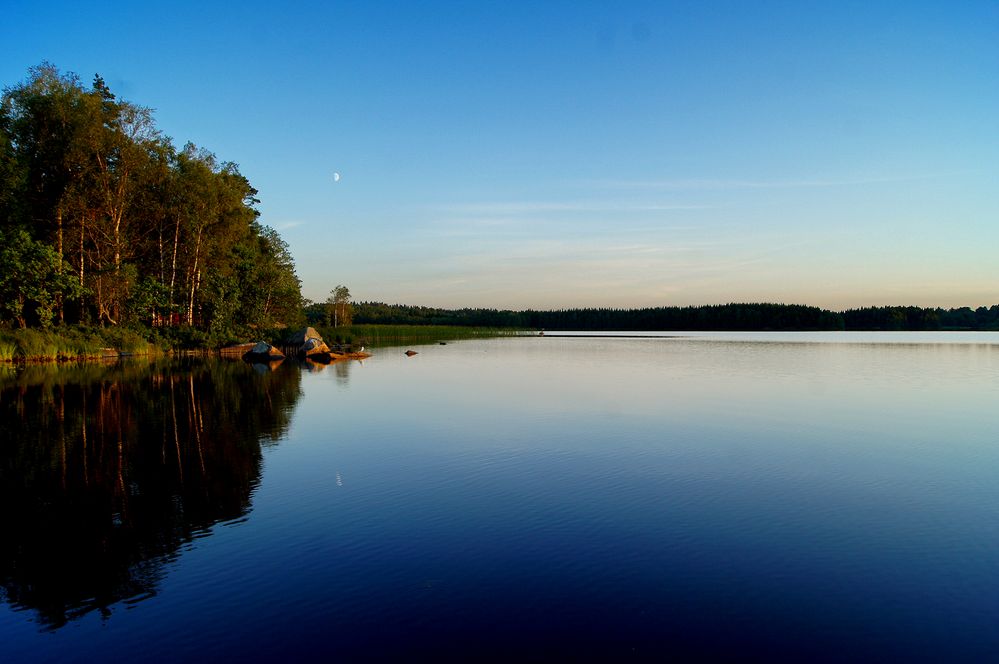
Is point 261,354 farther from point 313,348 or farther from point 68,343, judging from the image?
point 68,343

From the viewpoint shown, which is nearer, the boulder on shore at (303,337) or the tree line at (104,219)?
the tree line at (104,219)

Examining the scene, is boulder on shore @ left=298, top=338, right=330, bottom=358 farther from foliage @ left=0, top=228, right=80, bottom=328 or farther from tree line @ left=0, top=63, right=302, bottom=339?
foliage @ left=0, top=228, right=80, bottom=328

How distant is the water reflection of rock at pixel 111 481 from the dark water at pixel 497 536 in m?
0.06

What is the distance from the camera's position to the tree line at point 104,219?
3941 centimetres

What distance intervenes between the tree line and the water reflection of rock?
1946cm

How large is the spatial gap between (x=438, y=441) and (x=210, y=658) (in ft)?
33.0

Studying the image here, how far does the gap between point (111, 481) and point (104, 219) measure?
40.2 m

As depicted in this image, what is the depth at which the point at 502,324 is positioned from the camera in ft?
617

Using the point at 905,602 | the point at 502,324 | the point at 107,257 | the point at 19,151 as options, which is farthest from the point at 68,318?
the point at 502,324

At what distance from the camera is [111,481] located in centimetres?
1090

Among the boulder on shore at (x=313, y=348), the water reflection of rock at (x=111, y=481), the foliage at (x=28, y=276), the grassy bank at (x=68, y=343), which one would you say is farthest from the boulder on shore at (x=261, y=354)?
the water reflection of rock at (x=111, y=481)

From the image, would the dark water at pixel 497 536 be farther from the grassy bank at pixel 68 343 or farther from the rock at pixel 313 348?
the rock at pixel 313 348

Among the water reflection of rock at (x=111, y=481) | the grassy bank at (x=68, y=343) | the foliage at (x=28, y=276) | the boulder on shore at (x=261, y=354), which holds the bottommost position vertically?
the water reflection of rock at (x=111, y=481)

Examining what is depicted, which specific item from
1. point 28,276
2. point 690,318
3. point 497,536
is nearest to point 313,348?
point 28,276
